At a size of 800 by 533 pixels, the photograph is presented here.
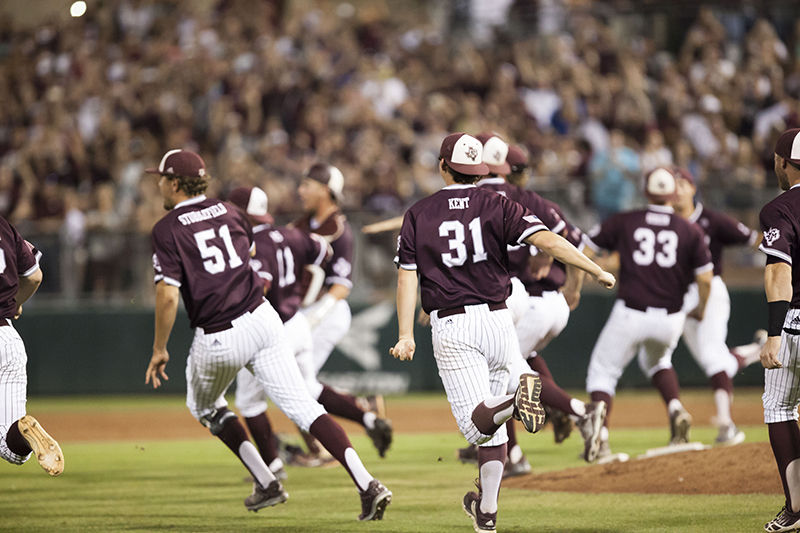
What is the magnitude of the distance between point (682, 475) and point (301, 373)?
320cm

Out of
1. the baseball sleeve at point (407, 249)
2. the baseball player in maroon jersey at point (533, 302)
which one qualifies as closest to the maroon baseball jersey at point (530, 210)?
the baseball player in maroon jersey at point (533, 302)

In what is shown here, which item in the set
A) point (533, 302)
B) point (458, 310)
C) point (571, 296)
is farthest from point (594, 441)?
point (458, 310)

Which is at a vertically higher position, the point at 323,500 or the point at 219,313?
the point at 219,313

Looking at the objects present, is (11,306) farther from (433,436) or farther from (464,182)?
(433,436)

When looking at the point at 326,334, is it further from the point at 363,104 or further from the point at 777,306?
the point at 363,104

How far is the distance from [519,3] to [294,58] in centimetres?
444

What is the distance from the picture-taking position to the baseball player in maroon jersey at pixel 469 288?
681 cm

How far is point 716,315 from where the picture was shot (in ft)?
37.5

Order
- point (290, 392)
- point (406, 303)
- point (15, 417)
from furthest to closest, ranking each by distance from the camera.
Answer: point (290, 392)
point (15, 417)
point (406, 303)

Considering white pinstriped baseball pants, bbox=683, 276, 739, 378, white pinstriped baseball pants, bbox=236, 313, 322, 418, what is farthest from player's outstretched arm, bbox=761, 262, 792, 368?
white pinstriped baseball pants, bbox=683, 276, 739, 378

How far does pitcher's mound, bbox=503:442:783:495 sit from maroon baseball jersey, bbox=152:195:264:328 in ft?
9.48

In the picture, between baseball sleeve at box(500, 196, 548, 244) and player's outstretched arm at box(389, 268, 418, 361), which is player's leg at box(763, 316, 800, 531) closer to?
baseball sleeve at box(500, 196, 548, 244)

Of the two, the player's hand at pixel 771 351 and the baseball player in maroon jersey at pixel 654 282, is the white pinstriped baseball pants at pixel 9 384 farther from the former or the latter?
the baseball player in maroon jersey at pixel 654 282

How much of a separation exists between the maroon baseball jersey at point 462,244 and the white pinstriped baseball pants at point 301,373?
8.93 ft
